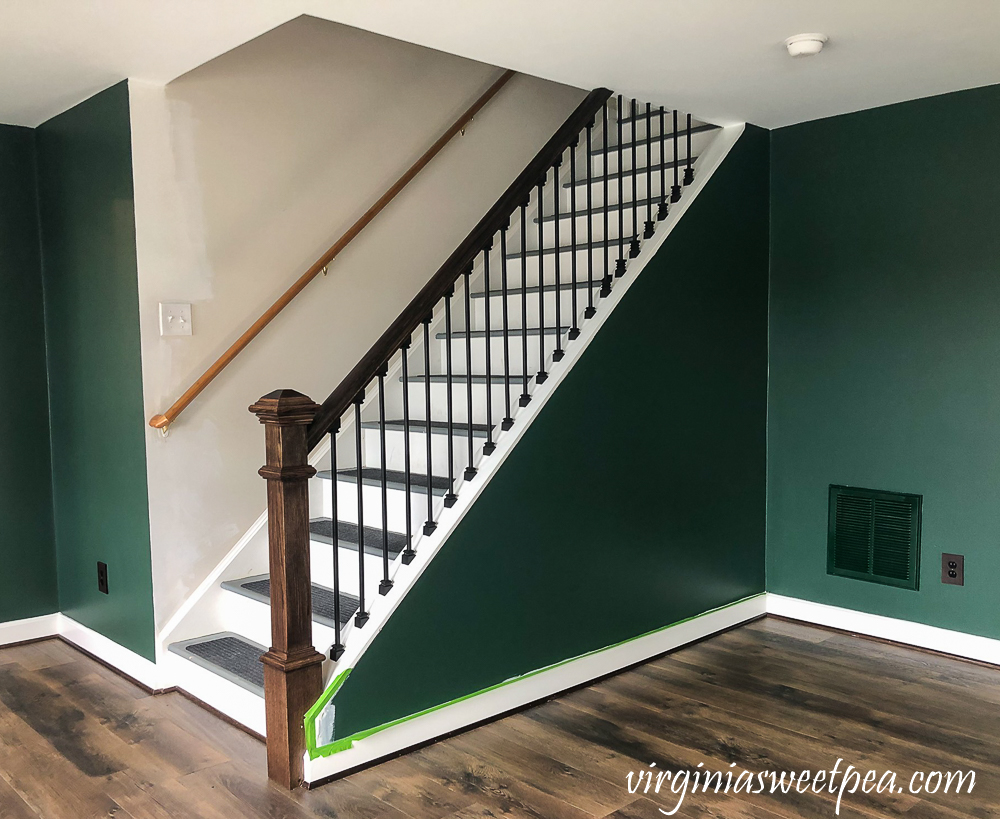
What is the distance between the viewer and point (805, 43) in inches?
107

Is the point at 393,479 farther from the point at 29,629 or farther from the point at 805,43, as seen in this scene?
the point at 805,43

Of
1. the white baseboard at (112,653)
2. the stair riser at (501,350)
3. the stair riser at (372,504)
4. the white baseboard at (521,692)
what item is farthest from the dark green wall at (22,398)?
the white baseboard at (521,692)

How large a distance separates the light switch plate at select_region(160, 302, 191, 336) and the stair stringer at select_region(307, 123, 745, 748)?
3.99 ft

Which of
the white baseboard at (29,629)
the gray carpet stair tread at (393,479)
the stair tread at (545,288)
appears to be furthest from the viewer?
the white baseboard at (29,629)

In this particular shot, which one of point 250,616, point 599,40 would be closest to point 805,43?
point 599,40

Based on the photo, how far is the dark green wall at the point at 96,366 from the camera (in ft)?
10.6

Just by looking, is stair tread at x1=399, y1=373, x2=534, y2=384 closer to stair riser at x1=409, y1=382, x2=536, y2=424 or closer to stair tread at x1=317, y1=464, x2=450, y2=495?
stair riser at x1=409, y1=382, x2=536, y2=424

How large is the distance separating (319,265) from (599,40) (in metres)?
1.44

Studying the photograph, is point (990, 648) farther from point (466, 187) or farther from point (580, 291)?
point (466, 187)

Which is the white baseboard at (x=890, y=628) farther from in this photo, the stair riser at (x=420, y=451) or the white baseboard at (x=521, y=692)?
the stair riser at (x=420, y=451)

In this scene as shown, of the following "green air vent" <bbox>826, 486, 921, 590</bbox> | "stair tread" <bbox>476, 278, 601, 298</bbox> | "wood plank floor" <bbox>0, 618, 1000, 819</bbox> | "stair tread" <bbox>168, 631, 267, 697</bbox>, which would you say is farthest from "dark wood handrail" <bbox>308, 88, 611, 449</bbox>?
"green air vent" <bbox>826, 486, 921, 590</bbox>

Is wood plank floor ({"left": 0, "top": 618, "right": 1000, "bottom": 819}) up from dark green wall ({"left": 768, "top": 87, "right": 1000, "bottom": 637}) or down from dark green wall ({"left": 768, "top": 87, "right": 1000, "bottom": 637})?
down

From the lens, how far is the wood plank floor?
2.40 m

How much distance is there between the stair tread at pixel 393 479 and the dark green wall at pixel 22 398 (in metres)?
1.26
